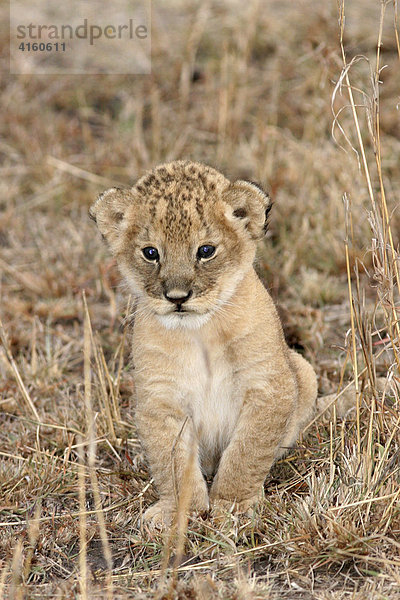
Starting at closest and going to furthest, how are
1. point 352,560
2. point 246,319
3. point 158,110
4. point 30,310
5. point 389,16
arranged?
point 352,560 → point 246,319 → point 30,310 → point 158,110 → point 389,16

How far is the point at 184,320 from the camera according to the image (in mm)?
4367

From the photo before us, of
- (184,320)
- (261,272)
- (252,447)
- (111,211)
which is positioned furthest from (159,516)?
(261,272)

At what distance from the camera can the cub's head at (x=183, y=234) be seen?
14.1 feet

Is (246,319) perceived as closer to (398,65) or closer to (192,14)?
(398,65)

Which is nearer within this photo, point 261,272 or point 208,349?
point 208,349

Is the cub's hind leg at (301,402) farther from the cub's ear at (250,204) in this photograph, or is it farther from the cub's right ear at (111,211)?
the cub's right ear at (111,211)

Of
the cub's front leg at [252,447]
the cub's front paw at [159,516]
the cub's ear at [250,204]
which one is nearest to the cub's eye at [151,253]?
the cub's ear at [250,204]

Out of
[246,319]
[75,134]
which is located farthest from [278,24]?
[246,319]

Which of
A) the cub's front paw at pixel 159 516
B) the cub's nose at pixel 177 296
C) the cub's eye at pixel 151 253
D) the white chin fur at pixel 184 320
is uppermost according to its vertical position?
the cub's eye at pixel 151 253

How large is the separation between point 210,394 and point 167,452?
0.37m

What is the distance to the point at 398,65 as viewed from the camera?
9.34m

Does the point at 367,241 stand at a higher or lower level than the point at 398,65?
lower

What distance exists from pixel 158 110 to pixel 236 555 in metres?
5.94

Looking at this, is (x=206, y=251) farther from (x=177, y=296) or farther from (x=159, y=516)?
(x=159, y=516)
